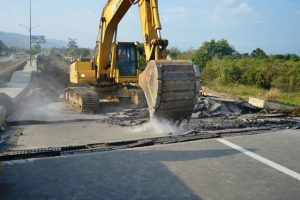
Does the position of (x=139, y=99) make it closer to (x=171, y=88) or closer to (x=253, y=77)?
(x=171, y=88)

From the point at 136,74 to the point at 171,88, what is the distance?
6262mm

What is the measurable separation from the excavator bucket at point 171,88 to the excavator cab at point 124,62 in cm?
533

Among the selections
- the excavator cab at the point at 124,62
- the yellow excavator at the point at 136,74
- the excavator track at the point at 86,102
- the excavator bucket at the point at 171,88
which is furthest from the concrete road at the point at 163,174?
the excavator cab at the point at 124,62

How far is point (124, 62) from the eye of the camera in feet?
49.7

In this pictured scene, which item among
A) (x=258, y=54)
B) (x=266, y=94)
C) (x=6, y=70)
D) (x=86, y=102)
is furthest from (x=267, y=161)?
(x=258, y=54)

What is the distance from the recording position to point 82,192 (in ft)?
17.6

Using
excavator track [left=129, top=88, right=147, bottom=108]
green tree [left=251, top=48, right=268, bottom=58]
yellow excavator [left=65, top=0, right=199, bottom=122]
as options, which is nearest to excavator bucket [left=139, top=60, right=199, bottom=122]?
yellow excavator [left=65, top=0, right=199, bottom=122]

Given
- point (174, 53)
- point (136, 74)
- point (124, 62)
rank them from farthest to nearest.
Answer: point (174, 53), point (136, 74), point (124, 62)

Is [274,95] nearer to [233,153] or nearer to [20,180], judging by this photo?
[233,153]

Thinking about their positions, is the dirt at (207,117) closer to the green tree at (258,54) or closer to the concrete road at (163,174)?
the concrete road at (163,174)

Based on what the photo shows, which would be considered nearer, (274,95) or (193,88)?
(193,88)

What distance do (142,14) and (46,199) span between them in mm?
7661

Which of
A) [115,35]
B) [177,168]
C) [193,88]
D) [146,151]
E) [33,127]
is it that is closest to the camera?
[177,168]

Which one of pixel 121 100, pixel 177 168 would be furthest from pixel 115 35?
pixel 177 168
